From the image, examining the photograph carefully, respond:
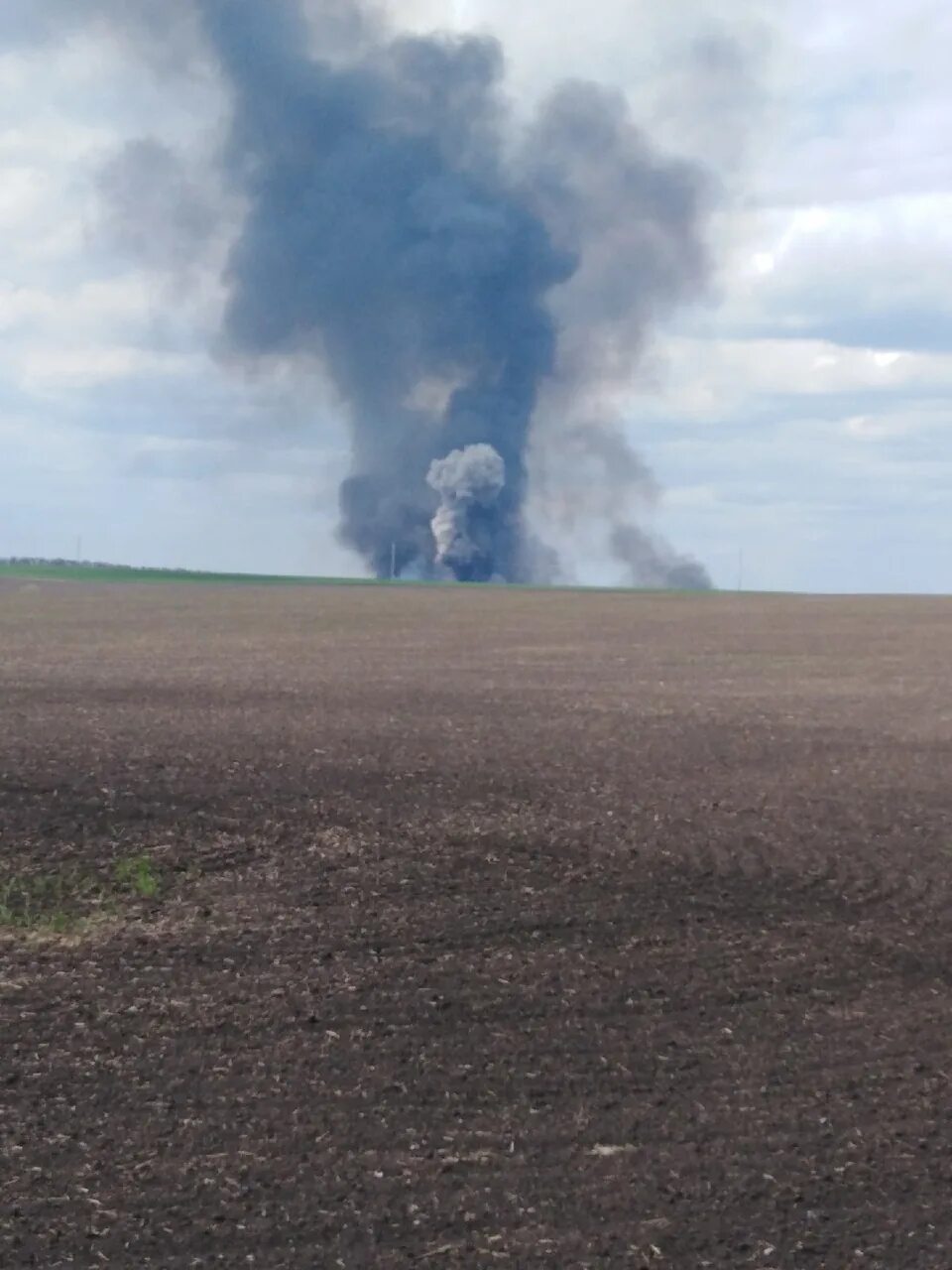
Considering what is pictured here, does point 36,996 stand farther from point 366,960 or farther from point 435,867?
point 435,867

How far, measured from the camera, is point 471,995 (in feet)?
30.2

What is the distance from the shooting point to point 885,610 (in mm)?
73875

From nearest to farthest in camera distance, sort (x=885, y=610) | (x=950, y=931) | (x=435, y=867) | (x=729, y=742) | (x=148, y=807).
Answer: (x=950, y=931) < (x=435, y=867) < (x=148, y=807) < (x=729, y=742) < (x=885, y=610)

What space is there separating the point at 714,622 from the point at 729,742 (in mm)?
36497

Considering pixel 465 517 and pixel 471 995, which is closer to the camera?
pixel 471 995

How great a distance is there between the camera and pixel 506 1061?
8.23 metres

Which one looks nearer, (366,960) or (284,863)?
(366,960)

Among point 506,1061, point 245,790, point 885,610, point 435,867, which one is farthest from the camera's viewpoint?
point 885,610

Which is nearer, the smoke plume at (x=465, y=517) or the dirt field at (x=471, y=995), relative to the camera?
the dirt field at (x=471, y=995)

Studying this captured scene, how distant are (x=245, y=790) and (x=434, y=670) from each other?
15.4m

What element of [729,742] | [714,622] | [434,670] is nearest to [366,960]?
[729,742]

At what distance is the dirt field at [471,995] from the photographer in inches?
257

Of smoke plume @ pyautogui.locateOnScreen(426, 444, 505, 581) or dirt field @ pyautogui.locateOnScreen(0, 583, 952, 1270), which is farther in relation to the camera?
smoke plume @ pyautogui.locateOnScreen(426, 444, 505, 581)

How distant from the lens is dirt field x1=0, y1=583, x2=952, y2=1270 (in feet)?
21.5
